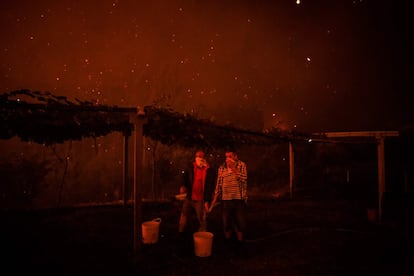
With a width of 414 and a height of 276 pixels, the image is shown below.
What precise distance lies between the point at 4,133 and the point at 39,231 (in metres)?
2.43

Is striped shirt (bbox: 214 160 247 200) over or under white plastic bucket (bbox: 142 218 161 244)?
over

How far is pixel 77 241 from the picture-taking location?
6.65 metres

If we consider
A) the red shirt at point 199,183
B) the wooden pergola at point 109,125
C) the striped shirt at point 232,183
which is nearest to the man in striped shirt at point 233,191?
the striped shirt at point 232,183

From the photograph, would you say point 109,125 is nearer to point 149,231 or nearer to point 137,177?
point 149,231

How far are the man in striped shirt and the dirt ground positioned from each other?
506 mm

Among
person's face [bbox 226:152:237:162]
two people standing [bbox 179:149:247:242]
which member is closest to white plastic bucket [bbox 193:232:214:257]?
two people standing [bbox 179:149:247:242]

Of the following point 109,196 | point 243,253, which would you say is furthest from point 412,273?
point 109,196

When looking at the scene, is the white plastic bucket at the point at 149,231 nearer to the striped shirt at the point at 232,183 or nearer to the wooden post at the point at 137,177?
the wooden post at the point at 137,177

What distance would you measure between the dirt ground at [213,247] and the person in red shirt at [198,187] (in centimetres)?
69

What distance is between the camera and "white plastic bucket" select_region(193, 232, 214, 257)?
5664 millimetres

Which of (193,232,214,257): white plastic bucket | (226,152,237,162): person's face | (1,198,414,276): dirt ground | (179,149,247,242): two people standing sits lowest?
(1,198,414,276): dirt ground

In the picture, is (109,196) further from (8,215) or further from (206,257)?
(206,257)

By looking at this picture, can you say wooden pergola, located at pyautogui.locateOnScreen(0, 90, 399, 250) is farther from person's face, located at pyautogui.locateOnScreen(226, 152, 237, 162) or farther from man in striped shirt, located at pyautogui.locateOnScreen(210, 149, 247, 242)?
man in striped shirt, located at pyautogui.locateOnScreen(210, 149, 247, 242)

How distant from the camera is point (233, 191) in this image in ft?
21.0
